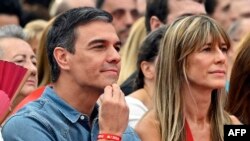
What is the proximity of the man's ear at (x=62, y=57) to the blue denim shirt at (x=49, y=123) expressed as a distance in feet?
0.51

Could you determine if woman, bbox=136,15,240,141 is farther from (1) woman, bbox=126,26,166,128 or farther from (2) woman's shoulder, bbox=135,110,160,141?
(1) woman, bbox=126,26,166,128

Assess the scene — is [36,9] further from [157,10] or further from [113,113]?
[113,113]

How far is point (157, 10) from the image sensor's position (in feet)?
30.2

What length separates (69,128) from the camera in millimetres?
5672

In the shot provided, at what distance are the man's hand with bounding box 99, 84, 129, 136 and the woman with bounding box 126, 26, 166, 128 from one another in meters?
1.87

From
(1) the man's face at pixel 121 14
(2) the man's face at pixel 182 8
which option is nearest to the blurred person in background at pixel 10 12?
(1) the man's face at pixel 121 14

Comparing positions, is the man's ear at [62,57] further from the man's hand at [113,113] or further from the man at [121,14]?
the man at [121,14]

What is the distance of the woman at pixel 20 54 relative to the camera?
7.43 metres

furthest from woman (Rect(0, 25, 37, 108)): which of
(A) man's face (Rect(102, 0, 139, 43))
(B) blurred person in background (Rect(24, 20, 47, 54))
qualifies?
(A) man's face (Rect(102, 0, 139, 43))

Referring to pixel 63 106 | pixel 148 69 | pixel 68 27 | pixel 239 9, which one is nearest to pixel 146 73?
pixel 148 69

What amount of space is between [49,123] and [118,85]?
560 millimetres

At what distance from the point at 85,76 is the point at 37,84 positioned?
1.99 meters

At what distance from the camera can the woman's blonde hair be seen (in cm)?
627

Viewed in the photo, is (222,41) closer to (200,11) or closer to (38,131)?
(38,131)
